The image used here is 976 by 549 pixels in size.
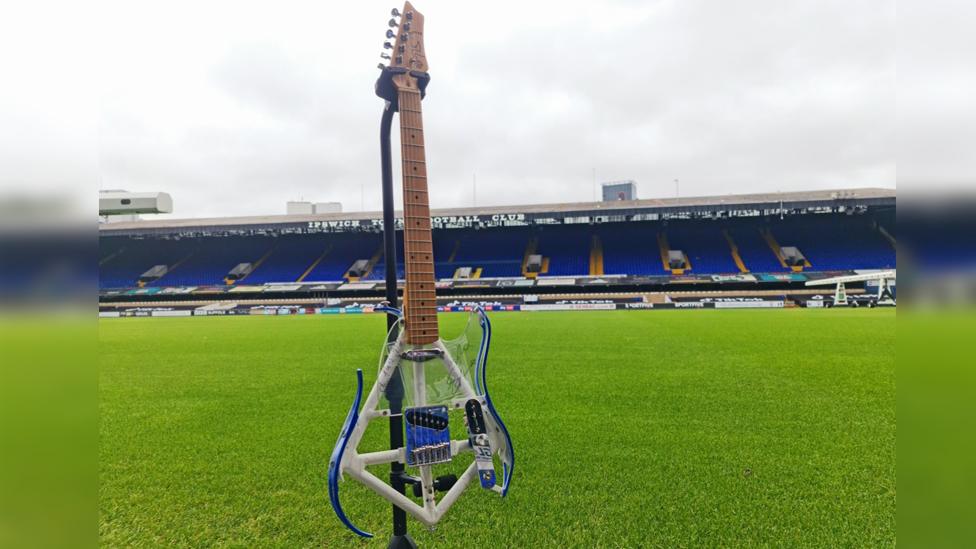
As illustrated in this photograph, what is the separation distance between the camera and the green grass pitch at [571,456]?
2.62 meters

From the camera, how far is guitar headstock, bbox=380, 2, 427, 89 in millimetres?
1983

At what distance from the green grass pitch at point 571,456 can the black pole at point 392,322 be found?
0.44 metres

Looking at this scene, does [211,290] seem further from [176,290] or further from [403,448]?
[403,448]

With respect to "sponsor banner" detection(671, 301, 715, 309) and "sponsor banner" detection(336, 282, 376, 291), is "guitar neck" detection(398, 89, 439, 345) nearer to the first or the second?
"sponsor banner" detection(671, 301, 715, 309)

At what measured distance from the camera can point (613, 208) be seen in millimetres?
29562

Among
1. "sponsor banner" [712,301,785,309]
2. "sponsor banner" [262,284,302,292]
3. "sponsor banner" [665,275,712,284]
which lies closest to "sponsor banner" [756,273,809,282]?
Answer: "sponsor banner" [665,275,712,284]

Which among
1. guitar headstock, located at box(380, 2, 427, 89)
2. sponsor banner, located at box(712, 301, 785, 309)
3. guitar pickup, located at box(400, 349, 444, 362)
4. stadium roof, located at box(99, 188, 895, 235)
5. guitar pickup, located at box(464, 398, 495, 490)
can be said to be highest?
stadium roof, located at box(99, 188, 895, 235)

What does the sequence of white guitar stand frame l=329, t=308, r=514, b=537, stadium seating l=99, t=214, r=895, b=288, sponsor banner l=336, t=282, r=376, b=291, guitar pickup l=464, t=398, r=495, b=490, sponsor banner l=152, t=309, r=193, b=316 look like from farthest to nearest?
sponsor banner l=336, t=282, r=376, b=291
stadium seating l=99, t=214, r=895, b=288
sponsor banner l=152, t=309, r=193, b=316
guitar pickup l=464, t=398, r=495, b=490
white guitar stand frame l=329, t=308, r=514, b=537

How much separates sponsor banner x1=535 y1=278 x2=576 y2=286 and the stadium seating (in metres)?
1.21

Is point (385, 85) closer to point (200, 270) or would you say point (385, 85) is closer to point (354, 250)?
point (354, 250)

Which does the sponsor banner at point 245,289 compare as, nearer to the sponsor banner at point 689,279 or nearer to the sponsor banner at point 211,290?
the sponsor banner at point 211,290

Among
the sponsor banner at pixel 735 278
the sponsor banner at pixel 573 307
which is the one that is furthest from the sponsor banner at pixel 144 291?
the sponsor banner at pixel 735 278

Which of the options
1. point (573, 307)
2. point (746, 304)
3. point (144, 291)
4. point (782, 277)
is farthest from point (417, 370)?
point (144, 291)
